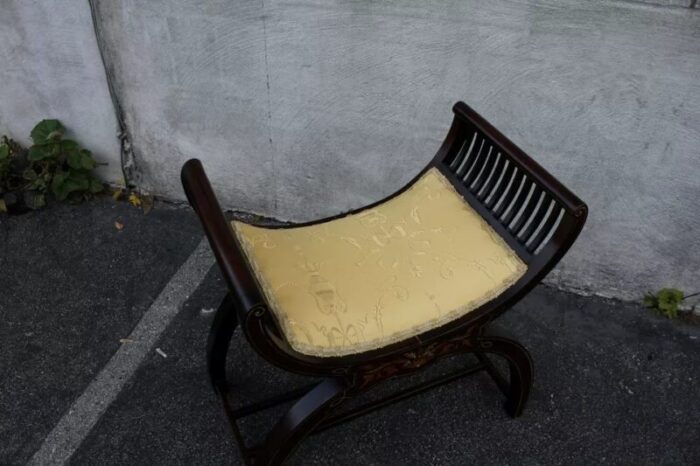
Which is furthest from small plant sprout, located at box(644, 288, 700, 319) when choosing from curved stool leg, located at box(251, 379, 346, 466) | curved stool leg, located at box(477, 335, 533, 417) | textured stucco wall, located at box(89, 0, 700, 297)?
curved stool leg, located at box(251, 379, 346, 466)

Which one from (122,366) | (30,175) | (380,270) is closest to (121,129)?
(30,175)

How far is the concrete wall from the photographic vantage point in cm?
203

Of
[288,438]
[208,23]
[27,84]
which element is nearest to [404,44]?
[208,23]

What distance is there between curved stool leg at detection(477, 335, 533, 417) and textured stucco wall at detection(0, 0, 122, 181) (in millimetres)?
2053

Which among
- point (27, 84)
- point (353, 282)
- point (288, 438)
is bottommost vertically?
point (288, 438)

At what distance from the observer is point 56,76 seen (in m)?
2.70

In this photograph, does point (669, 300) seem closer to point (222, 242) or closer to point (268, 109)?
point (268, 109)

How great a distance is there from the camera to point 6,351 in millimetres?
2219

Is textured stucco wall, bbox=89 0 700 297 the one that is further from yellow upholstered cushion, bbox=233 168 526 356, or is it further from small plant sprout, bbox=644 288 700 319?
yellow upholstered cushion, bbox=233 168 526 356

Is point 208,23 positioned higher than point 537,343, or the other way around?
point 208,23

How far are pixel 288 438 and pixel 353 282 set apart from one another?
46 centimetres

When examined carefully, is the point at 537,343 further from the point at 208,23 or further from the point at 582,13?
the point at 208,23

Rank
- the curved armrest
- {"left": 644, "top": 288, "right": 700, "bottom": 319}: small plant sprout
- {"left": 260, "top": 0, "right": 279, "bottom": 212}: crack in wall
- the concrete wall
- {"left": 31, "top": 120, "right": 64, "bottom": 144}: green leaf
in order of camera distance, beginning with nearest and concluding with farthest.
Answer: the curved armrest → the concrete wall → {"left": 260, "top": 0, "right": 279, "bottom": 212}: crack in wall → {"left": 644, "top": 288, "right": 700, "bottom": 319}: small plant sprout → {"left": 31, "top": 120, "right": 64, "bottom": 144}: green leaf

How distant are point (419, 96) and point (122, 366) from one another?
1540 mm
